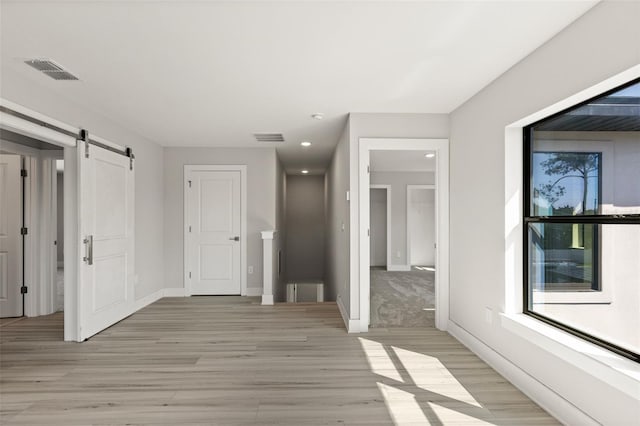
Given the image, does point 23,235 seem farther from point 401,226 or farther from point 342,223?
point 401,226

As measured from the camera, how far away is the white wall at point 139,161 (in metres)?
2.95

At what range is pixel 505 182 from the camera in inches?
107

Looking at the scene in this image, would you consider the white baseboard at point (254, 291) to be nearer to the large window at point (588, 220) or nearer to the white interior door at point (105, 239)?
the white interior door at point (105, 239)

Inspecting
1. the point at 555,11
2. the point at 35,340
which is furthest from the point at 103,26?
the point at 35,340

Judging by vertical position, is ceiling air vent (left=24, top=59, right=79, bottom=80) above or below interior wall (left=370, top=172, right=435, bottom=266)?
above

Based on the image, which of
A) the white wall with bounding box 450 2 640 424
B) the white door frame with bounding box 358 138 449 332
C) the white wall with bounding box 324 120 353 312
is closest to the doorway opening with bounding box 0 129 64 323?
the white wall with bounding box 324 120 353 312

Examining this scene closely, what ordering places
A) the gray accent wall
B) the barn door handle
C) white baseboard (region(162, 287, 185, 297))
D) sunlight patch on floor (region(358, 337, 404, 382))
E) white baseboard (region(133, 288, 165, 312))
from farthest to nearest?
1. the gray accent wall
2. white baseboard (region(162, 287, 185, 297))
3. white baseboard (region(133, 288, 165, 312))
4. the barn door handle
5. sunlight patch on floor (region(358, 337, 404, 382))

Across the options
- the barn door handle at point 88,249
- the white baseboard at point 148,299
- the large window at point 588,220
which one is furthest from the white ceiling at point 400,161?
the barn door handle at point 88,249

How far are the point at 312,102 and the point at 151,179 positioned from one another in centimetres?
296

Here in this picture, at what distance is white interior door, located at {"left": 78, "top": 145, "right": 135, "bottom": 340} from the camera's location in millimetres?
3518

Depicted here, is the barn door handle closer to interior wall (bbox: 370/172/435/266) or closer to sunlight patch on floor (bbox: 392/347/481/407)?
sunlight patch on floor (bbox: 392/347/481/407)

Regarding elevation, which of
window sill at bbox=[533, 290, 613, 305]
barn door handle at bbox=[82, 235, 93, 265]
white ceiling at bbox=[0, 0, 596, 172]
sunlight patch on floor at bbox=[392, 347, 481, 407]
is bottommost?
sunlight patch on floor at bbox=[392, 347, 481, 407]

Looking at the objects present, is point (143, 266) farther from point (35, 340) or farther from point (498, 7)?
point (498, 7)

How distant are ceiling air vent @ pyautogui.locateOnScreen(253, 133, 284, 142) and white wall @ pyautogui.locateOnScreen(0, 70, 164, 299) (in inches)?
62.2
